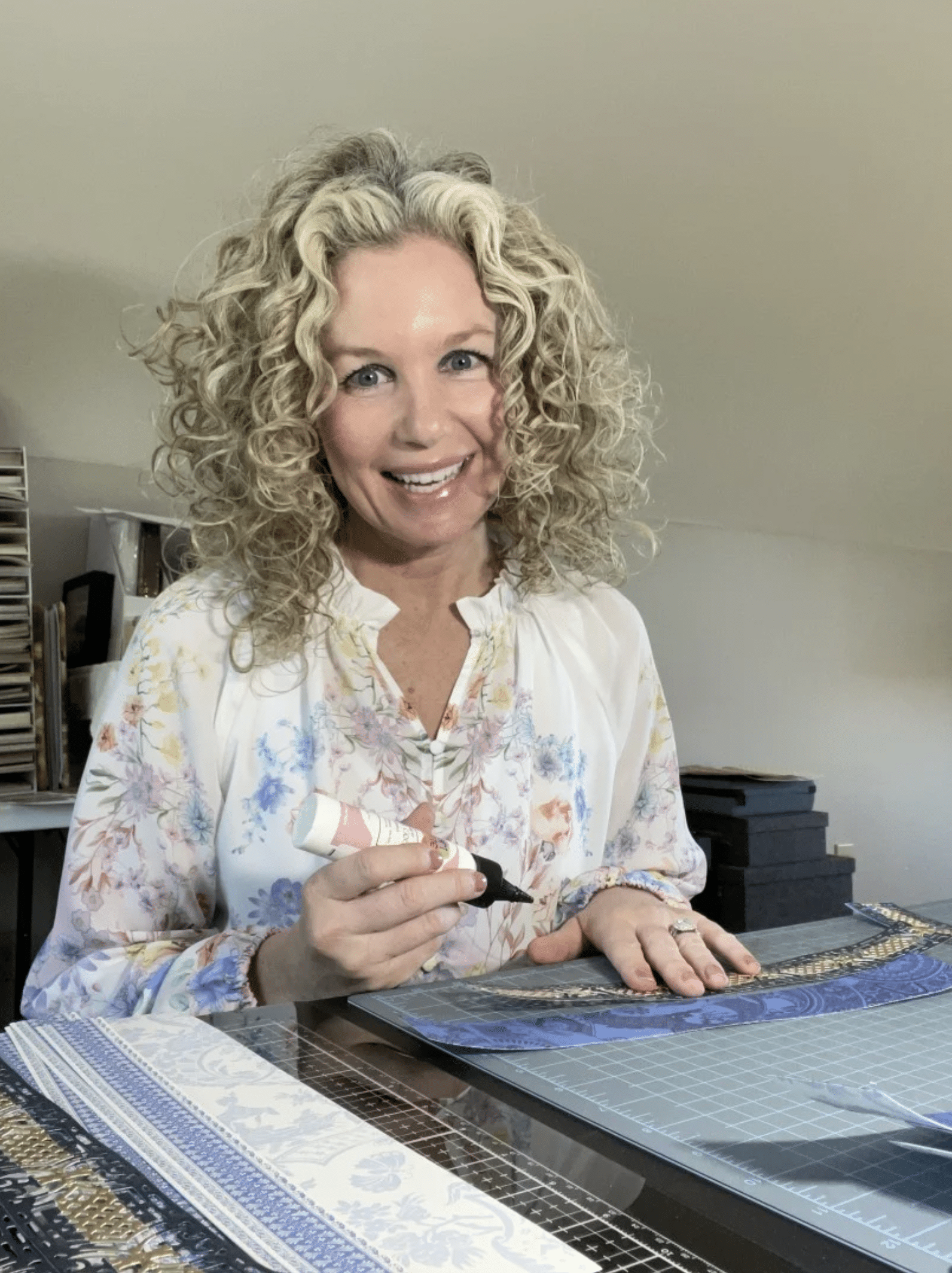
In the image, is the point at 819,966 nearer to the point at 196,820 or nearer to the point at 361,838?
the point at 361,838

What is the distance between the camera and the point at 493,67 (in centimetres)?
169

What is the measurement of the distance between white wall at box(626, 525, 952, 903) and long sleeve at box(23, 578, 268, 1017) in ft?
5.36

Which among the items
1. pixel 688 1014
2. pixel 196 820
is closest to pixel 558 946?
pixel 688 1014

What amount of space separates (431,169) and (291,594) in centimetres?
45

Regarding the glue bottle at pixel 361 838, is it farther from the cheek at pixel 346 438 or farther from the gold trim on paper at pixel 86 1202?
the cheek at pixel 346 438

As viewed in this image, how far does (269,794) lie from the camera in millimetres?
1058

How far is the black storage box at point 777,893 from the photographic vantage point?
2.11 m

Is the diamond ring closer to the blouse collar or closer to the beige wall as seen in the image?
the blouse collar

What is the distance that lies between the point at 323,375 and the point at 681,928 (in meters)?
0.59

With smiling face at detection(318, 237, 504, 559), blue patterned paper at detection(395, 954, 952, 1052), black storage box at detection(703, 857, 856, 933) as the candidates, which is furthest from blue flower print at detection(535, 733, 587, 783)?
black storage box at detection(703, 857, 856, 933)

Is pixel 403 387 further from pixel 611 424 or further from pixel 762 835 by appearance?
pixel 762 835

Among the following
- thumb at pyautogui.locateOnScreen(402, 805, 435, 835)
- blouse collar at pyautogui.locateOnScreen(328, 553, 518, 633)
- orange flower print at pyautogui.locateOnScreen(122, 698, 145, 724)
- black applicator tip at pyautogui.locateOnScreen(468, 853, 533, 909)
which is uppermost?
blouse collar at pyautogui.locateOnScreen(328, 553, 518, 633)

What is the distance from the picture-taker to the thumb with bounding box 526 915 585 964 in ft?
3.00

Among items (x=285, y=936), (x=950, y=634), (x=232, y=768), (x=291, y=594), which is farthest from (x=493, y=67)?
(x=950, y=634)
